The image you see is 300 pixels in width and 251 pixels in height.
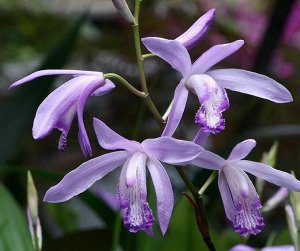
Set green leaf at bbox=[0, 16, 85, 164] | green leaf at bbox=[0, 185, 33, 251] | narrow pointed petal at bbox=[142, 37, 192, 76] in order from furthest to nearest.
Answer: green leaf at bbox=[0, 16, 85, 164]
green leaf at bbox=[0, 185, 33, 251]
narrow pointed petal at bbox=[142, 37, 192, 76]

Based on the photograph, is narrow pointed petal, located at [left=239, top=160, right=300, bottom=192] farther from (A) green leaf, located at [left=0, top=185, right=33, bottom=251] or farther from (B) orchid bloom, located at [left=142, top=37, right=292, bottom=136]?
(A) green leaf, located at [left=0, top=185, right=33, bottom=251]

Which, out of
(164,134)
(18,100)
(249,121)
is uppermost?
(164,134)

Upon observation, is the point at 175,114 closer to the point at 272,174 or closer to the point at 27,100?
the point at 272,174

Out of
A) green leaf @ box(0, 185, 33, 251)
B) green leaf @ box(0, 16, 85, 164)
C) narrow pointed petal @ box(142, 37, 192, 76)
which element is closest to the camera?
narrow pointed petal @ box(142, 37, 192, 76)

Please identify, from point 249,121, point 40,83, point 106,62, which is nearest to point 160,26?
point 106,62

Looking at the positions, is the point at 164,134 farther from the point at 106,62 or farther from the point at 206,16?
the point at 106,62

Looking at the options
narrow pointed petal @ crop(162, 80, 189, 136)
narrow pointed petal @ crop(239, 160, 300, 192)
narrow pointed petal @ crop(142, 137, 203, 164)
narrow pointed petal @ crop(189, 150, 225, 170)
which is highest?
narrow pointed petal @ crop(162, 80, 189, 136)

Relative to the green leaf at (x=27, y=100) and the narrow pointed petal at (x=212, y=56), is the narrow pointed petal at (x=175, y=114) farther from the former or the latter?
the green leaf at (x=27, y=100)

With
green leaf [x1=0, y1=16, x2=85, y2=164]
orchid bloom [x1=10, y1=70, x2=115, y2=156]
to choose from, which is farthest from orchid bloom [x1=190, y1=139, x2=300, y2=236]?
green leaf [x1=0, y1=16, x2=85, y2=164]
